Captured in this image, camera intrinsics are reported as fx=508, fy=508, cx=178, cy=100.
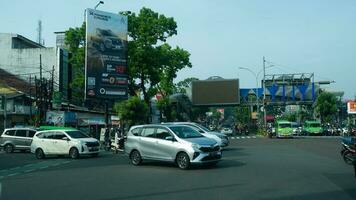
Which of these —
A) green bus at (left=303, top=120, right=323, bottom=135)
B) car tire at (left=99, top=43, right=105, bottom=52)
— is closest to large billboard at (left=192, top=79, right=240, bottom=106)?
green bus at (left=303, top=120, right=323, bottom=135)

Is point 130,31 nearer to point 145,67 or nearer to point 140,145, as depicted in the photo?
point 145,67

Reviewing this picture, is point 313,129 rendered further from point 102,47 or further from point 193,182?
point 193,182

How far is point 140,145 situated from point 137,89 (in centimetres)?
3017

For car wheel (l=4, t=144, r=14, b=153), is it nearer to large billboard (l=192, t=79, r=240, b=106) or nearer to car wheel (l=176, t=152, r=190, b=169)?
car wheel (l=176, t=152, r=190, b=169)

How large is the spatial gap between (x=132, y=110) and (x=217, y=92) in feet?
101

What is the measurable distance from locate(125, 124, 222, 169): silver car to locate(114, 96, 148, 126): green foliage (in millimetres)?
23689

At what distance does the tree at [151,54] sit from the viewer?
48.6 m

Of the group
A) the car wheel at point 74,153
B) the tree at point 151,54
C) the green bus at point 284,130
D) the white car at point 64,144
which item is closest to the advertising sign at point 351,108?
the green bus at point 284,130

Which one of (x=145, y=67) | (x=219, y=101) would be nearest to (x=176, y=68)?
(x=145, y=67)

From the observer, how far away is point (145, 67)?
48.5 m

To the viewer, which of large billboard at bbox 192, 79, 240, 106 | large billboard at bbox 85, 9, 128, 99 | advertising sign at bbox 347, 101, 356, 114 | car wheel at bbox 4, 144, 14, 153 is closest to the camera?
car wheel at bbox 4, 144, 14, 153

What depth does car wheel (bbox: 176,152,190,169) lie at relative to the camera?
19.1 meters

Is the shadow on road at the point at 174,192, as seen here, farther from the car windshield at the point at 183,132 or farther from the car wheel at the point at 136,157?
the car wheel at the point at 136,157

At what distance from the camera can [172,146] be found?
1964 cm
